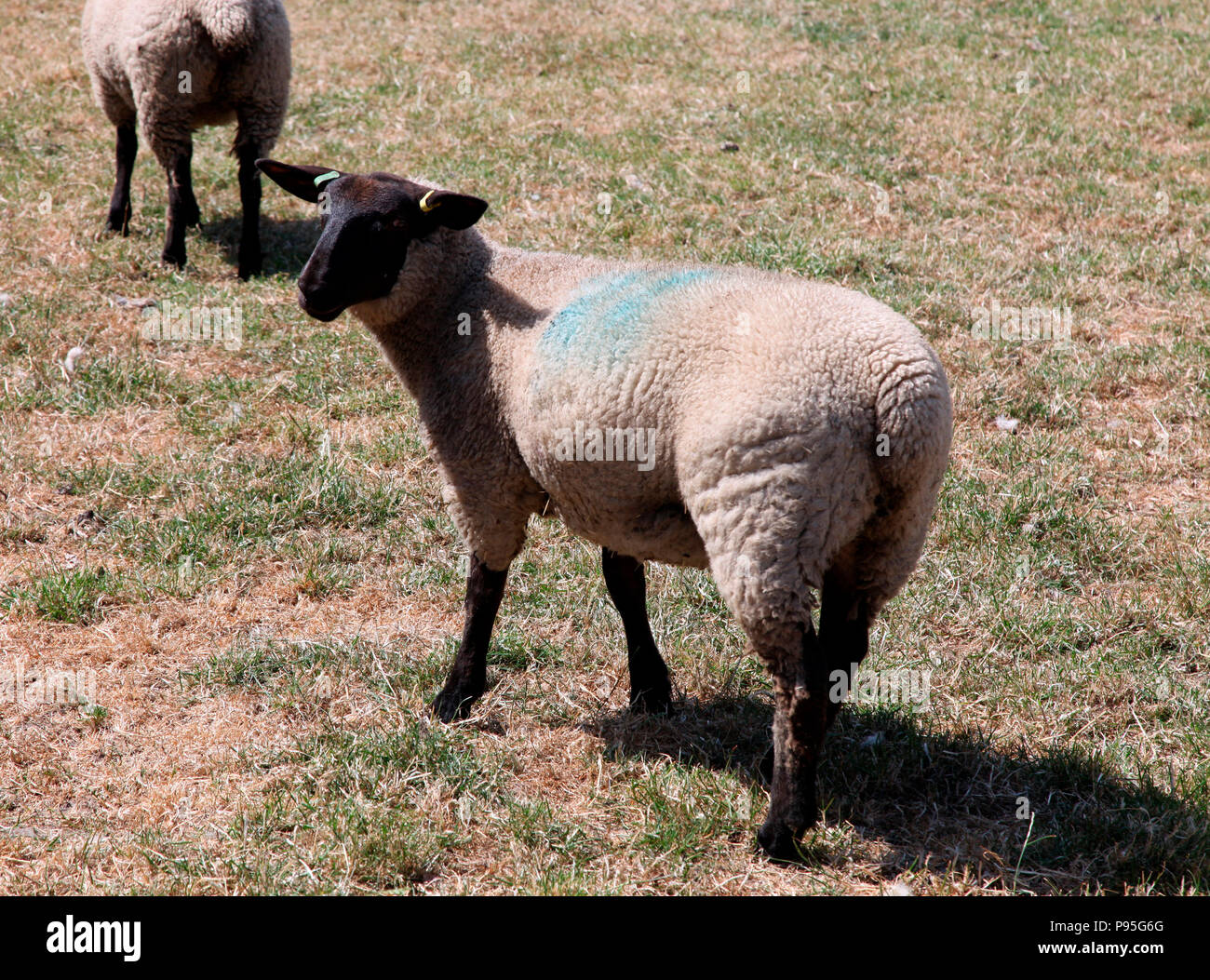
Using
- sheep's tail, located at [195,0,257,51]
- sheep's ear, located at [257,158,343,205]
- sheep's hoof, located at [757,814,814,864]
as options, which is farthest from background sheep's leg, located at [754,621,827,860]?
sheep's tail, located at [195,0,257,51]

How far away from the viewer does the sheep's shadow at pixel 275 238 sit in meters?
8.27

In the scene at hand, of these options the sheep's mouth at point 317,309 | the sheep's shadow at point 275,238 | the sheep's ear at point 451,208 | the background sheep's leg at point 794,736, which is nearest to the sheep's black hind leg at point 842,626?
the background sheep's leg at point 794,736

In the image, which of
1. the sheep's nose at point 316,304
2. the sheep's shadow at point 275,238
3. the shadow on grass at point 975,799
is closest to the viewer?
the shadow on grass at point 975,799

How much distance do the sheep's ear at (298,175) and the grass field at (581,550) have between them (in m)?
1.72

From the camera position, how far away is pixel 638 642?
4648mm

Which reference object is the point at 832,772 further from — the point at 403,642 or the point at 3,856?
the point at 3,856

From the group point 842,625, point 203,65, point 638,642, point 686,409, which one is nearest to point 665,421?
point 686,409

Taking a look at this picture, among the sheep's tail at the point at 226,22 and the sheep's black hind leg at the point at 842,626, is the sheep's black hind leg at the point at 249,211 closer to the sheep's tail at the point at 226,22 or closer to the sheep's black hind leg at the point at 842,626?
the sheep's tail at the point at 226,22

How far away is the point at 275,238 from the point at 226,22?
5.37ft

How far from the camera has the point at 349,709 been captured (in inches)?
180

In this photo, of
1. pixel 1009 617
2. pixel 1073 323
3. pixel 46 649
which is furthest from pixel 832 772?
pixel 1073 323

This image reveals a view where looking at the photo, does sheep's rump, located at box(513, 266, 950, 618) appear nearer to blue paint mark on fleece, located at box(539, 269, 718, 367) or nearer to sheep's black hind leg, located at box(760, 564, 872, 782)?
blue paint mark on fleece, located at box(539, 269, 718, 367)

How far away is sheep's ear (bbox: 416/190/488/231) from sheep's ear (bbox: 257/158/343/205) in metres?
0.40

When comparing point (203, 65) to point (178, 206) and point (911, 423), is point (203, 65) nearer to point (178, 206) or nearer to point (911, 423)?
point (178, 206)
